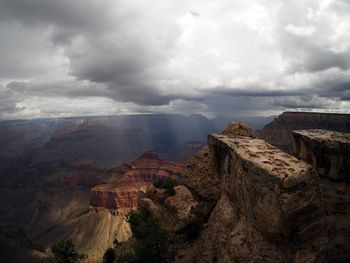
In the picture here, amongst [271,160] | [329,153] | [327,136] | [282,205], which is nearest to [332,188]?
[329,153]

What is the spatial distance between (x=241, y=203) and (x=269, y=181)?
5.77 m

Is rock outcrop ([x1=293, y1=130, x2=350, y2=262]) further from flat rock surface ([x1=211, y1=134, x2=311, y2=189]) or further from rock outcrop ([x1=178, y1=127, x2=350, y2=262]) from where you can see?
flat rock surface ([x1=211, y1=134, x2=311, y2=189])

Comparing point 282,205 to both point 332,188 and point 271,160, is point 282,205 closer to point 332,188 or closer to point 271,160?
point 271,160

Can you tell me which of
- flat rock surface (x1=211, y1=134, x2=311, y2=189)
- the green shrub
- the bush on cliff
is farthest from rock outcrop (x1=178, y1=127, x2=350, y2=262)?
the green shrub

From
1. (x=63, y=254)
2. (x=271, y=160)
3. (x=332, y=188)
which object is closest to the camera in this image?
(x=271, y=160)

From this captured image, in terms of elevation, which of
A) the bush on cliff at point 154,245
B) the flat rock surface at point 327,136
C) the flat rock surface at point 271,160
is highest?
the flat rock surface at point 327,136

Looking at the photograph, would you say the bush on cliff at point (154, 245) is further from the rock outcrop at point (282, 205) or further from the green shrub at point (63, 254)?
the green shrub at point (63, 254)

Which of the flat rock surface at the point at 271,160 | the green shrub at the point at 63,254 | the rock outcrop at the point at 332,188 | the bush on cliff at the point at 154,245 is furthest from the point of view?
the green shrub at the point at 63,254

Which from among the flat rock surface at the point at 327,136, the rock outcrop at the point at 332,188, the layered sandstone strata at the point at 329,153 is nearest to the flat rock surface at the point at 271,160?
the rock outcrop at the point at 332,188

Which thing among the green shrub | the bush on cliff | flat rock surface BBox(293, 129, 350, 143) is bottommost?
the green shrub

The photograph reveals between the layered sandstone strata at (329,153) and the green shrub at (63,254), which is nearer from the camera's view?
the layered sandstone strata at (329,153)

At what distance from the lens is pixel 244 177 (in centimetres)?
3119

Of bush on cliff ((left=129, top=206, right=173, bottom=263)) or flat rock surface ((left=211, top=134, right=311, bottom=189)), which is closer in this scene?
flat rock surface ((left=211, top=134, right=311, bottom=189))

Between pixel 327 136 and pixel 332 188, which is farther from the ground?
pixel 327 136
